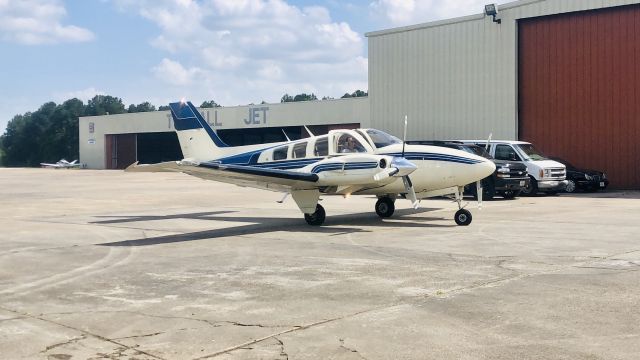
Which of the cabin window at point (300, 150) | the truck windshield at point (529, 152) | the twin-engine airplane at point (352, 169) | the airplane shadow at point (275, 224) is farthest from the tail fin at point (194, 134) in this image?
the truck windshield at point (529, 152)

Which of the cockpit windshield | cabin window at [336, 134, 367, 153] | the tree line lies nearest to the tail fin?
cabin window at [336, 134, 367, 153]

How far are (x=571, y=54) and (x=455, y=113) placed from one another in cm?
625

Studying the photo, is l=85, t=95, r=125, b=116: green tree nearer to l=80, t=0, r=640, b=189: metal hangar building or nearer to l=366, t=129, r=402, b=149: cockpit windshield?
l=80, t=0, r=640, b=189: metal hangar building

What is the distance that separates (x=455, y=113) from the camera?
110 ft

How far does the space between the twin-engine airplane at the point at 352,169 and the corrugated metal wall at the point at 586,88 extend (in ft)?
56.5

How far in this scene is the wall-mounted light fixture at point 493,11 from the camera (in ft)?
104

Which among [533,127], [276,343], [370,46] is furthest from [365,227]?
[370,46]

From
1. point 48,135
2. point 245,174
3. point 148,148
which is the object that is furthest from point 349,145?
point 48,135

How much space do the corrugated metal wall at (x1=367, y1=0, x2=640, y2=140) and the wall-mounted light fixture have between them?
289 mm

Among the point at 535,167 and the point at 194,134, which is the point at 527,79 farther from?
the point at 194,134

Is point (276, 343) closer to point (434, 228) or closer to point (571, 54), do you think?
point (434, 228)

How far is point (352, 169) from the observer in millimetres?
14203

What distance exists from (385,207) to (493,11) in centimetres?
1883

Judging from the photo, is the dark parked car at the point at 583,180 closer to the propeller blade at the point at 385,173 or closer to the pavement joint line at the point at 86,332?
the propeller blade at the point at 385,173
